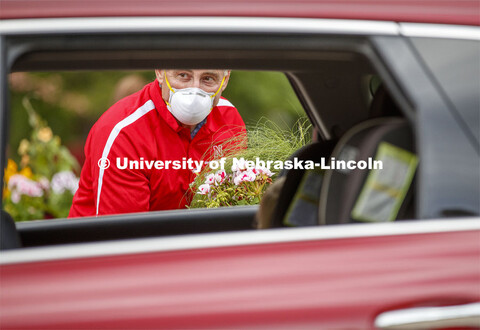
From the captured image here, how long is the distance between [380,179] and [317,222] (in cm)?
23

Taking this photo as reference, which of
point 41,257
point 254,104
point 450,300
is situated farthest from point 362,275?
point 254,104

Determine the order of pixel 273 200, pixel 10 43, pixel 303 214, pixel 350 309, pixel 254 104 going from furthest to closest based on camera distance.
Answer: pixel 254 104 < pixel 273 200 < pixel 303 214 < pixel 10 43 < pixel 350 309

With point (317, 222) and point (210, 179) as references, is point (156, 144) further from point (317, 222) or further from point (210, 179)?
point (317, 222)

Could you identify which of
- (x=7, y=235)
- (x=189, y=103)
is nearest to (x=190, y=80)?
(x=189, y=103)

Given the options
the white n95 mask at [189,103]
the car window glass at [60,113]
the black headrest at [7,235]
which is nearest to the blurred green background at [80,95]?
the car window glass at [60,113]

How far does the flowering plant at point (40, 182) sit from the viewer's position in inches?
208

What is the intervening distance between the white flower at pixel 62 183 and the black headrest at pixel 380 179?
13.4 feet

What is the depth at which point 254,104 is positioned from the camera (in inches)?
458

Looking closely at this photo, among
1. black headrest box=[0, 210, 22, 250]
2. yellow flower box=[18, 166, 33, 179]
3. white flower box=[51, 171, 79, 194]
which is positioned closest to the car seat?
black headrest box=[0, 210, 22, 250]

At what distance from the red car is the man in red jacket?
1270 millimetres

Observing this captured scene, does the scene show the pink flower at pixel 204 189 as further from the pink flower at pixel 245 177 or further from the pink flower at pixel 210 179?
the pink flower at pixel 245 177

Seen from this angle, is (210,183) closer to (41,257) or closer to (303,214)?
(303,214)

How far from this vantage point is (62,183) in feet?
18.2

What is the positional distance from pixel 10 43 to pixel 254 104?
33.1 ft
